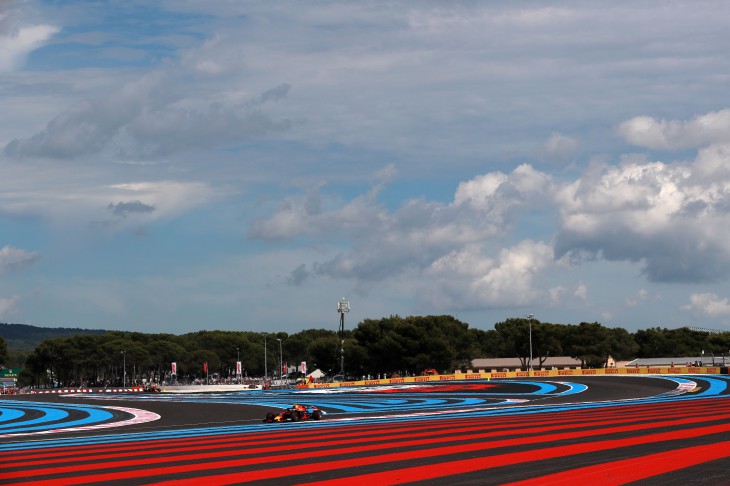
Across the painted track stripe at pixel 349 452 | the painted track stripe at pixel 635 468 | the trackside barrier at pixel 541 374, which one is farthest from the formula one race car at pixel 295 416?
the trackside barrier at pixel 541 374

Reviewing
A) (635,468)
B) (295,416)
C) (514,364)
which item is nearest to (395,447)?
(635,468)

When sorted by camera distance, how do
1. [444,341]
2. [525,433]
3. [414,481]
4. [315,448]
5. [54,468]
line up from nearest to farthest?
[414,481] → [54,468] → [315,448] → [525,433] → [444,341]

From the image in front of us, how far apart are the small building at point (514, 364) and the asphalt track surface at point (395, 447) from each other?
5215 inches

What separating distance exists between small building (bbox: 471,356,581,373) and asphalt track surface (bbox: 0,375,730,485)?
435 ft

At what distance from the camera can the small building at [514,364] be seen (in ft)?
600

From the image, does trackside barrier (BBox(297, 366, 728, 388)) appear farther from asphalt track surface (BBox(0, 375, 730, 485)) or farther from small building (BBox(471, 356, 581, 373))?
small building (BBox(471, 356, 581, 373))

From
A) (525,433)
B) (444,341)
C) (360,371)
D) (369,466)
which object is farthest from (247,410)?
(360,371)

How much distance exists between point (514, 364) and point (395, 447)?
17177 centimetres

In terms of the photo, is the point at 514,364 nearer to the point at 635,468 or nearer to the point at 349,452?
the point at 349,452

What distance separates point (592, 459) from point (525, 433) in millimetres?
8972

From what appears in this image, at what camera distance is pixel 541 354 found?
18225 cm

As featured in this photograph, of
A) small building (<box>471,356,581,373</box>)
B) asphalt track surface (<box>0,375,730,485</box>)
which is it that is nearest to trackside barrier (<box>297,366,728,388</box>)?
asphalt track surface (<box>0,375,730,485</box>)

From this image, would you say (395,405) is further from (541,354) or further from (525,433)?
(541,354)

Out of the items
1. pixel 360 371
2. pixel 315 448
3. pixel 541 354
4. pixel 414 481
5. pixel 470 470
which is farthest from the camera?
pixel 541 354
